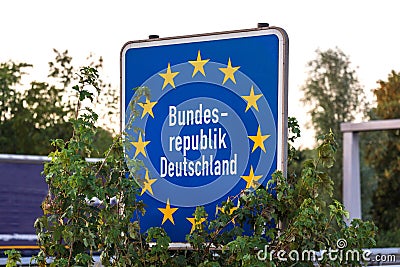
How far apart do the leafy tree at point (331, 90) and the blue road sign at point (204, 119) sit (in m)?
29.8

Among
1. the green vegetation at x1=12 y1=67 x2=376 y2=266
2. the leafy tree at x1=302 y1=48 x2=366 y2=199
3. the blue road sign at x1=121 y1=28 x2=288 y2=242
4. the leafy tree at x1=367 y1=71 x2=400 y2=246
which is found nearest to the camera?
the green vegetation at x1=12 y1=67 x2=376 y2=266

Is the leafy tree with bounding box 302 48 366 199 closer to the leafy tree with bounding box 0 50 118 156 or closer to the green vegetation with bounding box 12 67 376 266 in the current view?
the leafy tree with bounding box 0 50 118 156

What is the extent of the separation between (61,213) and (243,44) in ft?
3.89

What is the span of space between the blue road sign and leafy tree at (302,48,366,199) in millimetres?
29779

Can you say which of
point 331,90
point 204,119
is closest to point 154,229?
point 204,119

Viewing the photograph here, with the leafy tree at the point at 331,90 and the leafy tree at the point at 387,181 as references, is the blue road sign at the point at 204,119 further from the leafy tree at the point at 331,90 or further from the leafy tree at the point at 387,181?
the leafy tree at the point at 387,181

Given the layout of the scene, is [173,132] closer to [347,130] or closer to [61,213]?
[61,213]

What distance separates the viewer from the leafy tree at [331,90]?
35281mm

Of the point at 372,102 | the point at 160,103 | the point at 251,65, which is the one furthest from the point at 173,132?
the point at 372,102

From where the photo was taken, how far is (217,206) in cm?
542

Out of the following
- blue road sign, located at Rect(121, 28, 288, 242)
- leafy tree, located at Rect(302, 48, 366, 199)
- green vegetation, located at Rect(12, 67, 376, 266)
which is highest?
leafy tree, located at Rect(302, 48, 366, 199)

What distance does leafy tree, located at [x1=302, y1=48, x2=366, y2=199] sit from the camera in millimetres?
35281

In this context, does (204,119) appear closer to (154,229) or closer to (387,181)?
(154,229)

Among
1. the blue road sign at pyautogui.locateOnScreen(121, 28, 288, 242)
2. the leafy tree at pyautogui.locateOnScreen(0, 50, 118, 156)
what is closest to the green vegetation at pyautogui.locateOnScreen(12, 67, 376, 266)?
the blue road sign at pyautogui.locateOnScreen(121, 28, 288, 242)
